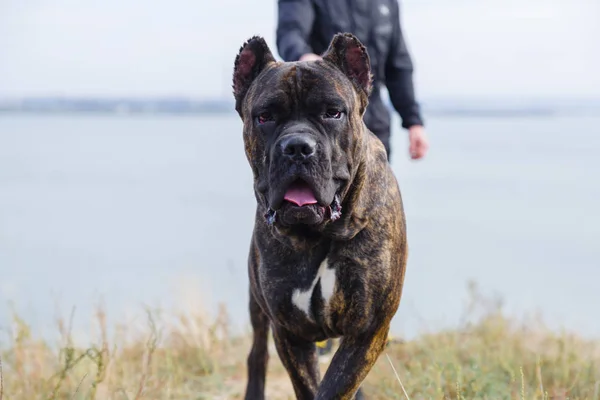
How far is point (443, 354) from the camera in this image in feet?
16.2

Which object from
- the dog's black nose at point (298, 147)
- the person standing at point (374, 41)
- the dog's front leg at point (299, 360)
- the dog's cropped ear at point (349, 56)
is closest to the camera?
the dog's black nose at point (298, 147)

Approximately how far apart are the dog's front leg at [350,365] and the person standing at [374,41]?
5.46ft

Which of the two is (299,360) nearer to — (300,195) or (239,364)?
(300,195)

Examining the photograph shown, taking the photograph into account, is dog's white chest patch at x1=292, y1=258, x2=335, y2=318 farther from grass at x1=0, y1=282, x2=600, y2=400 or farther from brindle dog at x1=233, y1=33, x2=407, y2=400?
grass at x1=0, y1=282, x2=600, y2=400

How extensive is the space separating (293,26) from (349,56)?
4.32 feet

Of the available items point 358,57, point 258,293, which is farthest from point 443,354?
point 358,57

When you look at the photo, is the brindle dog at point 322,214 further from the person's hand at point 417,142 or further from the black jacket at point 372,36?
the person's hand at point 417,142

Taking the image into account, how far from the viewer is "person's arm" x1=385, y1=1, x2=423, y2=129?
4.97 metres

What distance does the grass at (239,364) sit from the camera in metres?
4.29

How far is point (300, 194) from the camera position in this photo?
2.98 m

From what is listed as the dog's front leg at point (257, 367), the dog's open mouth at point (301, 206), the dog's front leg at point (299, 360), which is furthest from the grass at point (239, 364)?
the dog's open mouth at point (301, 206)

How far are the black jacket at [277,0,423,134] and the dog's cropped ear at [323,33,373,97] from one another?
Answer: 1.14 meters

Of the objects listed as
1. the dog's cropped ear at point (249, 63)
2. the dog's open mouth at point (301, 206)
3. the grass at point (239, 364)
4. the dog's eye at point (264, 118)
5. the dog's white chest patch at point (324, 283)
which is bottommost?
the grass at point (239, 364)

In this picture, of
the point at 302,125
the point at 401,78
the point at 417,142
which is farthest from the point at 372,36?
the point at 302,125
